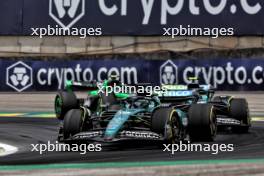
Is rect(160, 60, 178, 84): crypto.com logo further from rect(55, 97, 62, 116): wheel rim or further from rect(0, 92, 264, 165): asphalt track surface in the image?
rect(0, 92, 264, 165): asphalt track surface

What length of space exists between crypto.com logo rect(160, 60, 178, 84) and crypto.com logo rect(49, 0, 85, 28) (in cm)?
513

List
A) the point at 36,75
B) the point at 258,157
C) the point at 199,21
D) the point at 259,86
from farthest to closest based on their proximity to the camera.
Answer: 1. the point at 199,21
2. the point at 36,75
3. the point at 259,86
4. the point at 258,157

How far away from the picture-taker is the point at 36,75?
→ 22750 millimetres

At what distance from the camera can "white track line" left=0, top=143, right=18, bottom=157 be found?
34.7ft

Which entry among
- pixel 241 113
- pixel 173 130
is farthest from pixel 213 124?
pixel 241 113

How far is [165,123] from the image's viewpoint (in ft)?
34.5

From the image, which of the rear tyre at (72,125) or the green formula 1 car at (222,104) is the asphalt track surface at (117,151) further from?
the rear tyre at (72,125)

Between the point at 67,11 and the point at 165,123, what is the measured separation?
15.8 m

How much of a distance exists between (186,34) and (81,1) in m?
4.02

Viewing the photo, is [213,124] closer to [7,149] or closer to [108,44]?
[7,149]

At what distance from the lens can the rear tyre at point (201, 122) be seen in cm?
1123

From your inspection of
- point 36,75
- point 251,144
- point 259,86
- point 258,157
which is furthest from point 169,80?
point 258,157

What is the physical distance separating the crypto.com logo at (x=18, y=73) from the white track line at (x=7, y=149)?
1119 cm

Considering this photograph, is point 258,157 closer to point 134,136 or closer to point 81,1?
point 134,136
